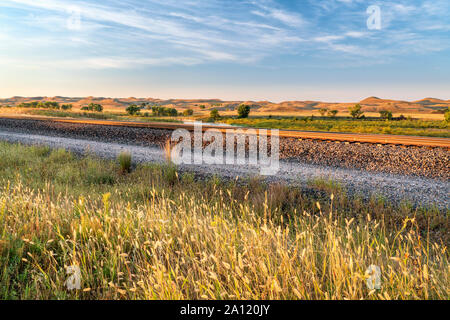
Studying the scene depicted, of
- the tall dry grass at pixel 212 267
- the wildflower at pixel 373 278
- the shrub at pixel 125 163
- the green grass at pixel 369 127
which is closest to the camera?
the wildflower at pixel 373 278

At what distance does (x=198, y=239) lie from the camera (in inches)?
129

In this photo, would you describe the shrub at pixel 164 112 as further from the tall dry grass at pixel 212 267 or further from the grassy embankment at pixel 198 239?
the tall dry grass at pixel 212 267

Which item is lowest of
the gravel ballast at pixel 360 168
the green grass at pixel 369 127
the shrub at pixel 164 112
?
the gravel ballast at pixel 360 168

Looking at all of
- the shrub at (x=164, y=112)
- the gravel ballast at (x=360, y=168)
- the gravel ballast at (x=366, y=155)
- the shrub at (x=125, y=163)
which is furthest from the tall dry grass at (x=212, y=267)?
the shrub at (x=164, y=112)

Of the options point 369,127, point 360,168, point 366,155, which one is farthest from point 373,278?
point 369,127

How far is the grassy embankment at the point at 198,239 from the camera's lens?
228cm

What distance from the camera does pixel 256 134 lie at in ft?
47.2

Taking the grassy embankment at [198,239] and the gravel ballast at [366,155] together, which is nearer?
the grassy embankment at [198,239]
